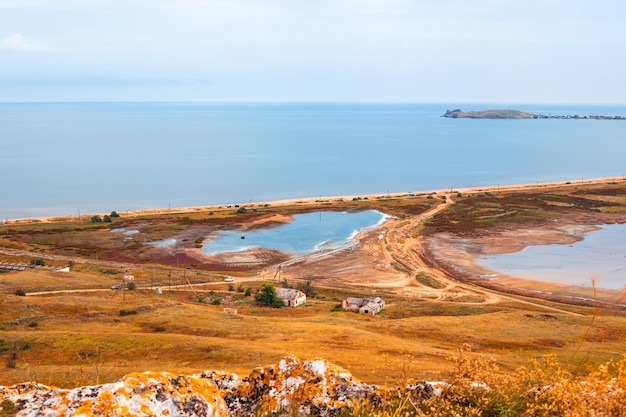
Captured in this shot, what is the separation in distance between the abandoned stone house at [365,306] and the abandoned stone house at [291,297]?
4.51 meters

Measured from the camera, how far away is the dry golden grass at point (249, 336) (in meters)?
21.6

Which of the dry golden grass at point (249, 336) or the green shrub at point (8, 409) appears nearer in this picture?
the green shrub at point (8, 409)

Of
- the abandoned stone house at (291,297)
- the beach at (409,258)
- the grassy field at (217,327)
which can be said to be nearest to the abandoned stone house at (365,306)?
the grassy field at (217,327)

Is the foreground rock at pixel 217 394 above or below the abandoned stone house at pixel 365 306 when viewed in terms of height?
above

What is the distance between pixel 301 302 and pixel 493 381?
148ft

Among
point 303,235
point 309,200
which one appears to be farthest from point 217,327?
point 309,200

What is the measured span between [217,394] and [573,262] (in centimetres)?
7357

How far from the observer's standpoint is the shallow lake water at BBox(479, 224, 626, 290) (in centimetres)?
6391

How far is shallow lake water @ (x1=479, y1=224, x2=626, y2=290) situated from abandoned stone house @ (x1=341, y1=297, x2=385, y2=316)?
26791mm

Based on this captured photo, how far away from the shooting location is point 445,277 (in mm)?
65000

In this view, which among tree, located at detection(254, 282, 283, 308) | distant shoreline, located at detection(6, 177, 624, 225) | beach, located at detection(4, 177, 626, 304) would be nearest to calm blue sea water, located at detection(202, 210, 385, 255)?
beach, located at detection(4, 177, 626, 304)

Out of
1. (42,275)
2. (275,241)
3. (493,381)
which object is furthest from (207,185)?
(493,381)

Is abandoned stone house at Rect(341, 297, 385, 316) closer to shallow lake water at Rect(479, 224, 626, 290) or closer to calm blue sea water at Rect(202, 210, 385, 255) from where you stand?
shallow lake water at Rect(479, 224, 626, 290)

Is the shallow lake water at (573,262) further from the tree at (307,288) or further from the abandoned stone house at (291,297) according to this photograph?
the abandoned stone house at (291,297)
